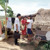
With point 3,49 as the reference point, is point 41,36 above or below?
above

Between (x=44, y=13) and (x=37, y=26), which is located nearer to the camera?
(x=37, y=26)

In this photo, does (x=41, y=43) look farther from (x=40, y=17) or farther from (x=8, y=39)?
(x=8, y=39)

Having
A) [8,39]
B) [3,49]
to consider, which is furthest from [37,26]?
[8,39]

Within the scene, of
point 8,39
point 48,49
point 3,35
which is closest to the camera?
point 48,49

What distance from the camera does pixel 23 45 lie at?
6.94 meters

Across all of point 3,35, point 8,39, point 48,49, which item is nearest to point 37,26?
A: point 48,49

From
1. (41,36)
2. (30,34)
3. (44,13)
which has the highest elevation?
(44,13)

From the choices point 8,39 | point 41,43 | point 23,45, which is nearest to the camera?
point 41,43

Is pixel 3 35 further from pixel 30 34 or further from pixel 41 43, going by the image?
pixel 41 43

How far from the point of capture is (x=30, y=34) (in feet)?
24.0

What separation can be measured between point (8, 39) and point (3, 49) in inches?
76.1

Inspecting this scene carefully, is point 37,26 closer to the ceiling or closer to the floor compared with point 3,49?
closer to the ceiling

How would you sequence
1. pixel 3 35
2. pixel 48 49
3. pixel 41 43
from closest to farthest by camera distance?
pixel 48 49 → pixel 41 43 → pixel 3 35

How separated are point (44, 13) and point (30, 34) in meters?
1.58
